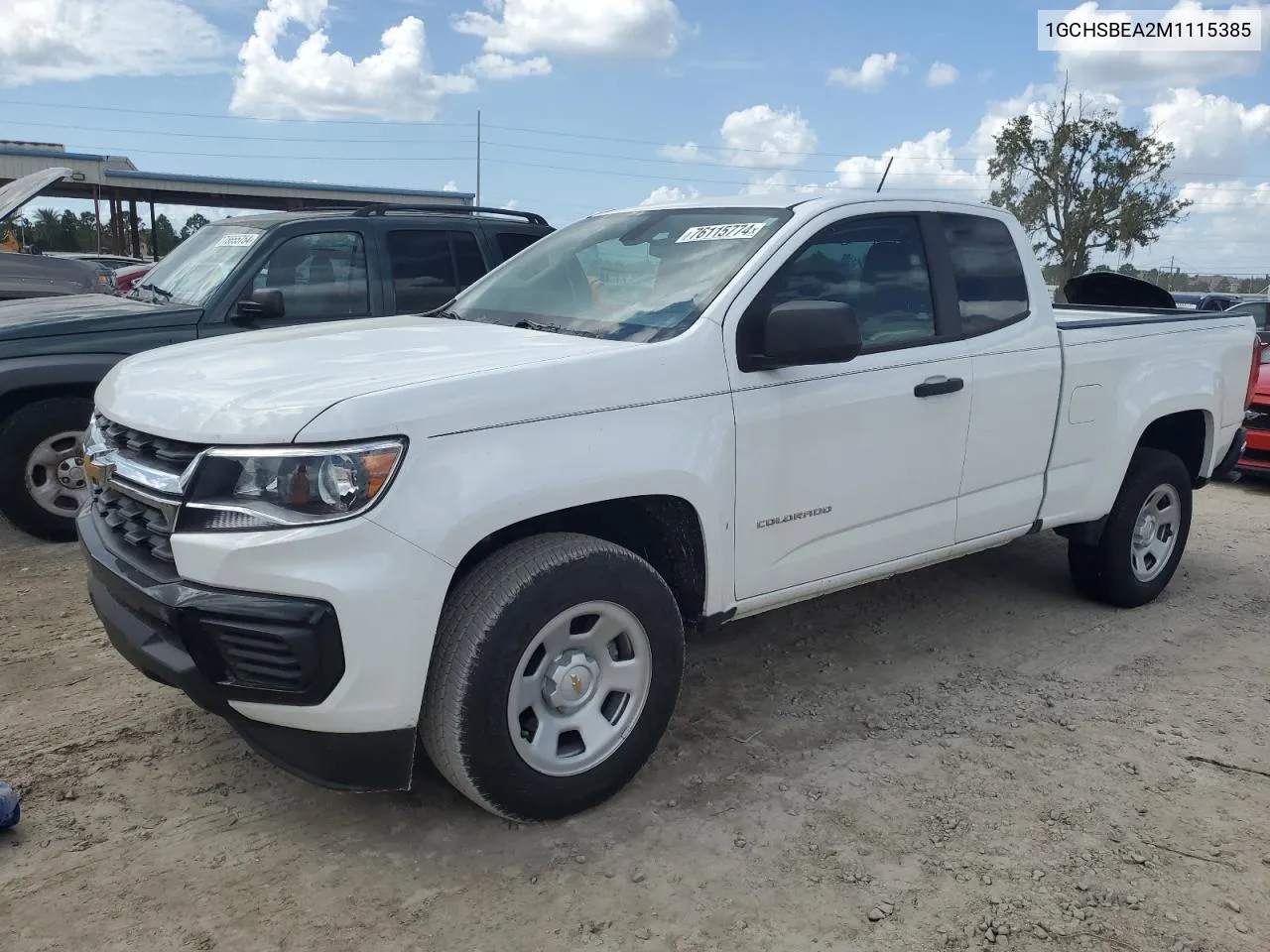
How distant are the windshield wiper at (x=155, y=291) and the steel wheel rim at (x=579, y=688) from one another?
173 inches

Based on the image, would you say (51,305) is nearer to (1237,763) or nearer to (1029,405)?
(1029,405)

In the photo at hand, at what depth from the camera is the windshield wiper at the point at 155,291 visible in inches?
242

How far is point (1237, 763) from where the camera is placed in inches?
138

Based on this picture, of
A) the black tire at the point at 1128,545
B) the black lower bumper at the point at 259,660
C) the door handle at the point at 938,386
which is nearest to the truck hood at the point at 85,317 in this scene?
the black lower bumper at the point at 259,660

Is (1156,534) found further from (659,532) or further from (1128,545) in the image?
(659,532)

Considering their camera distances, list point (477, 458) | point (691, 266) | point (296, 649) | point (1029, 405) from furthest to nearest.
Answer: point (1029, 405)
point (691, 266)
point (477, 458)
point (296, 649)

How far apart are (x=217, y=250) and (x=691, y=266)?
398 cm

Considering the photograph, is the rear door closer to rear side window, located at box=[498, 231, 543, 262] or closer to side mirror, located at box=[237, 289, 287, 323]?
rear side window, located at box=[498, 231, 543, 262]

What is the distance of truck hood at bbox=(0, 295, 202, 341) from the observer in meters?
5.42

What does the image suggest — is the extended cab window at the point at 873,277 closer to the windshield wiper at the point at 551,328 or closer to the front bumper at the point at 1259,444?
the windshield wiper at the point at 551,328

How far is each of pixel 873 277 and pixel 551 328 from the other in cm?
128

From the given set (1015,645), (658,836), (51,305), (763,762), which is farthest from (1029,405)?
(51,305)

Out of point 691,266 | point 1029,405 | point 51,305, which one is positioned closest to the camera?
point 691,266

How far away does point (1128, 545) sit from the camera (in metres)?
4.92
